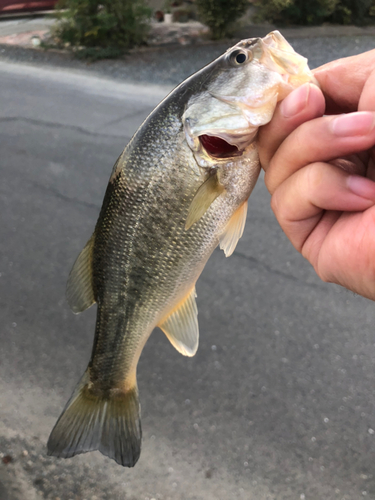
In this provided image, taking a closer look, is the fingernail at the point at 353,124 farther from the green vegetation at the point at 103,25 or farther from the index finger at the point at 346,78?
the green vegetation at the point at 103,25

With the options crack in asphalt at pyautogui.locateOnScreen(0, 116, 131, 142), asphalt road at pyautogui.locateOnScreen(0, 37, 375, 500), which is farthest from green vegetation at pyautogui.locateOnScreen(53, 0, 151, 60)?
asphalt road at pyautogui.locateOnScreen(0, 37, 375, 500)

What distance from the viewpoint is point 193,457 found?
2250 millimetres

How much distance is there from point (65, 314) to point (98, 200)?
5.16 ft

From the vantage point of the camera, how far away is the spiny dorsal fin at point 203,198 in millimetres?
1219

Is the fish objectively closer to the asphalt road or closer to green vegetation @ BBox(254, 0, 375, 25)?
the asphalt road

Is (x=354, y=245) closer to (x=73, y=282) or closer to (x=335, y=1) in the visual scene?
(x=73, y=282)

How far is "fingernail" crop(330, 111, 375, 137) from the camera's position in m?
0.97

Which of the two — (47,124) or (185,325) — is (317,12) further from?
(185,325)

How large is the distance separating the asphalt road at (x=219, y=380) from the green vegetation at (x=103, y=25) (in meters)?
7.19

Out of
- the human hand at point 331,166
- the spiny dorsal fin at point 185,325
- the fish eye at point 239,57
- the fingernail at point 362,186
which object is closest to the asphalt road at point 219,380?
the spiny dorsal fin at point 185,325

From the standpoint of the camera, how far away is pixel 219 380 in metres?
2.63

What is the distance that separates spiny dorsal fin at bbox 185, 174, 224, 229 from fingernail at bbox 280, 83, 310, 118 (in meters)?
0.28

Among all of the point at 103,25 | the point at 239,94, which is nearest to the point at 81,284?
the point at 239,94

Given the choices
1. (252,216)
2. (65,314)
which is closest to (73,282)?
(65,314)
